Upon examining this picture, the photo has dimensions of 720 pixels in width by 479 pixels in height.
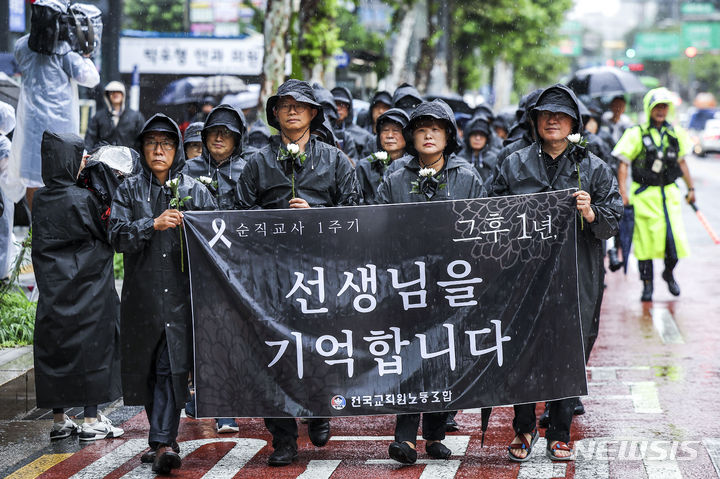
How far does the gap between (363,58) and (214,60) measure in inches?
297

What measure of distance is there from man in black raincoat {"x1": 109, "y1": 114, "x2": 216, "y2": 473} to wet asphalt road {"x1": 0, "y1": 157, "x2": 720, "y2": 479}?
34cm

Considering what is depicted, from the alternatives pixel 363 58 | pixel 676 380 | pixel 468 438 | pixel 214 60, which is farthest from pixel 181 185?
pixel 363 58

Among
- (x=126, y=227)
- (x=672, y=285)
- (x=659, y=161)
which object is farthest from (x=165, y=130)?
(x=672, y=285)

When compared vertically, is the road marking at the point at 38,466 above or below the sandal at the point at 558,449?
below

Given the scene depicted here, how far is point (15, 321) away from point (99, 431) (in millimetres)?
2250

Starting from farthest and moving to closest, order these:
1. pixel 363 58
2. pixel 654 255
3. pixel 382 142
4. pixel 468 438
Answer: pixel 363 58 → pixel 654 255 → pixel 382 142 → pixel 468 438

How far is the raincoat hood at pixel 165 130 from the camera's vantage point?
6344mm

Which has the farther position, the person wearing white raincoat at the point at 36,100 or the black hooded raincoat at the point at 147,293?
the person wearing white raincoat at the point at 36,100

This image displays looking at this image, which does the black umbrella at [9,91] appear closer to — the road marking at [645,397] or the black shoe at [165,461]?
the black shoe at [165,461]


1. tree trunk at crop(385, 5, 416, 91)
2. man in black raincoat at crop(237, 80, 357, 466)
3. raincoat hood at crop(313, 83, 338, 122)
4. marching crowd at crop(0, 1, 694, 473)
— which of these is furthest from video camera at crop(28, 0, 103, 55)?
tree trunk at crop(385, 5, 416, 91)

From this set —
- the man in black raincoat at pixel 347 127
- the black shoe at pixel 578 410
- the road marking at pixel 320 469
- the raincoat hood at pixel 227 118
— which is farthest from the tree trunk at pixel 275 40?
the road marking at pixel 320 469

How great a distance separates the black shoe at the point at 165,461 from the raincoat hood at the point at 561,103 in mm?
2726

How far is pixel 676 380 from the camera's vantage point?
8.19 metres

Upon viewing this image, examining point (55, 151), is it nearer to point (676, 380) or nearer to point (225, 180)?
point (225, 180)
